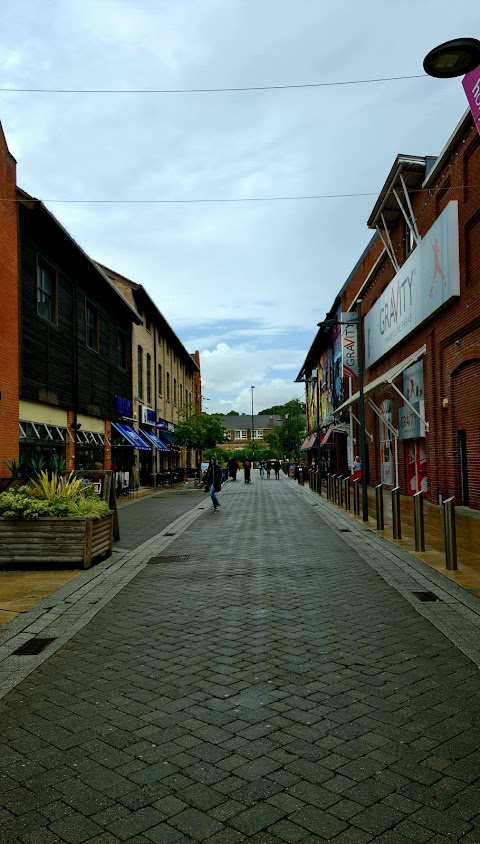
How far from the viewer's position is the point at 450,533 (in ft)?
27.7

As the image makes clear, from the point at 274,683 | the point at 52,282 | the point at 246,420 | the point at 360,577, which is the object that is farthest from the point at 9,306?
the point at 246,420

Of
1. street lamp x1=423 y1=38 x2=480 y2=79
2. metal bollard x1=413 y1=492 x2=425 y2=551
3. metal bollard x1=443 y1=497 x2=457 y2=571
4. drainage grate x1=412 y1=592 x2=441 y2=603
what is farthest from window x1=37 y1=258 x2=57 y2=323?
drainage grate x1=412 y1=592 x2=441 y2=603

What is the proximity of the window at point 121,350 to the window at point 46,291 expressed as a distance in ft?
30.2

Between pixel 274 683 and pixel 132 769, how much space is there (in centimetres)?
139

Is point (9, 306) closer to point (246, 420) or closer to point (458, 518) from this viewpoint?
point (458, 518)

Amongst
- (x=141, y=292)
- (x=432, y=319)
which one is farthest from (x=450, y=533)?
(x=141, y=292)

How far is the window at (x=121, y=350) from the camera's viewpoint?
2935 cm

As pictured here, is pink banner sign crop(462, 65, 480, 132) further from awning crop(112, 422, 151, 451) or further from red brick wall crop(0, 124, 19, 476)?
awning crop(112, 422, 151, 451)

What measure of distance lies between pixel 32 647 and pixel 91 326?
66.6 feet

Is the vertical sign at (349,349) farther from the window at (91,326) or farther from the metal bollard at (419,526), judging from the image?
the metal bollard at (419,526)

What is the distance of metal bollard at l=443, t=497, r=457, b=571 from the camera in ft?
27.5

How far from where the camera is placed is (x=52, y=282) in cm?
1980

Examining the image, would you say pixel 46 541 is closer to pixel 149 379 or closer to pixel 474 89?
pixel 474 89

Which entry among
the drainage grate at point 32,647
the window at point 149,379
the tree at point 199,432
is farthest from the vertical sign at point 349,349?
the drainage grate at point 32,647
